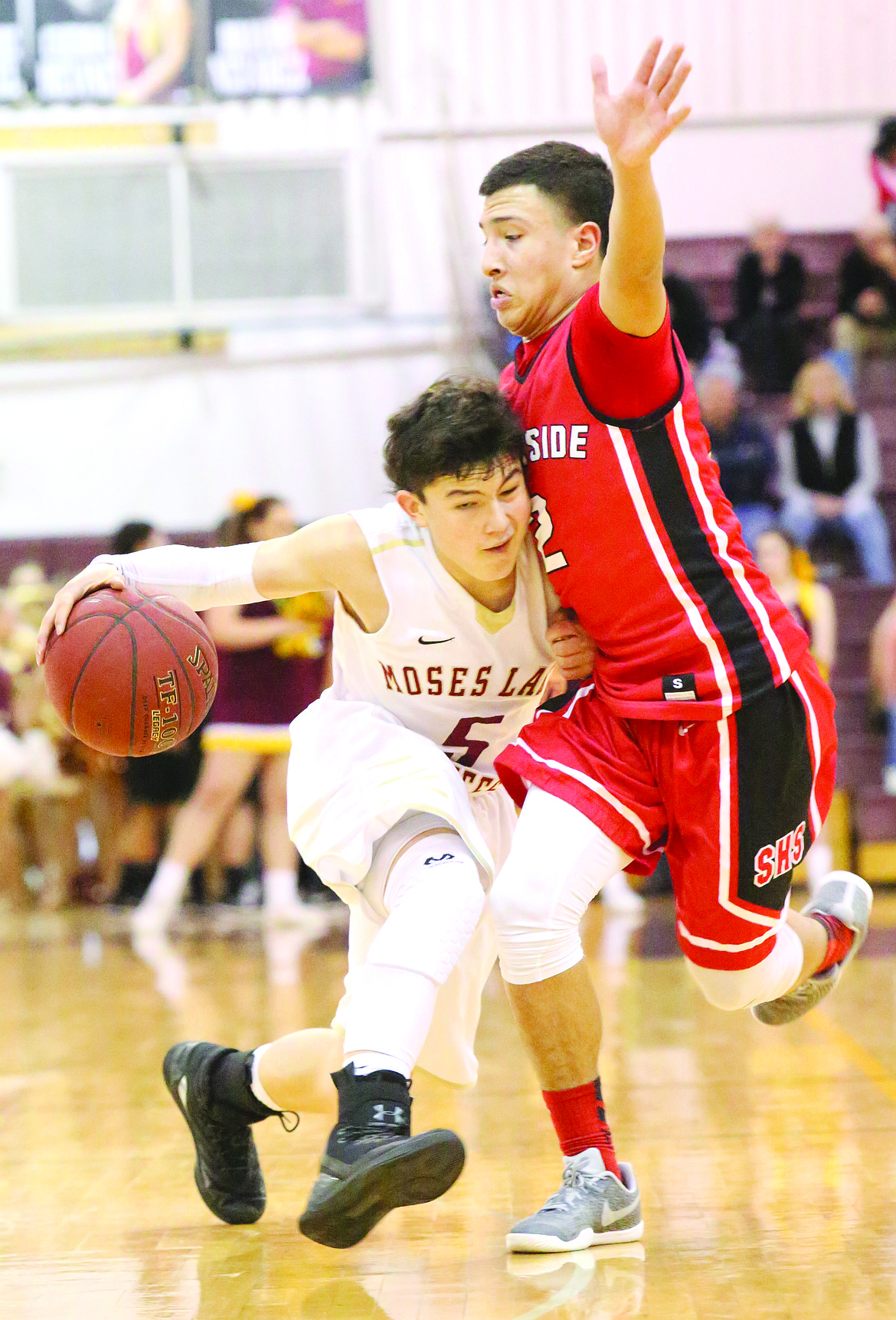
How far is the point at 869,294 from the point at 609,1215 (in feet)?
26.9

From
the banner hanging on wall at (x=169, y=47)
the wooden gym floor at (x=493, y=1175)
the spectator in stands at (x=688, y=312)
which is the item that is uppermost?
the banner hanging on wall at (x=169, y=47)

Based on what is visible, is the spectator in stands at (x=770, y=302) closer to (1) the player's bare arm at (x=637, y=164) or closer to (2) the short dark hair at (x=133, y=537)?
(2) the short dark hair at (x=133, y=537)

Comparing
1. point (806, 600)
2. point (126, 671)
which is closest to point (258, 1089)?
point (126, 671)

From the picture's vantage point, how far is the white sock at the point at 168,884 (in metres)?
7.14

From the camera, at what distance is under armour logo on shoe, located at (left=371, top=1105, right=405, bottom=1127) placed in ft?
7.64

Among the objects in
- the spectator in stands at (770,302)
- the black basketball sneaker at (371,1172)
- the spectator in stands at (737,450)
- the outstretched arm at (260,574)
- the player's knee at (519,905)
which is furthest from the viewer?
the spectator in stands at (770,302)

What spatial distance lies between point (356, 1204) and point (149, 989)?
3635mm

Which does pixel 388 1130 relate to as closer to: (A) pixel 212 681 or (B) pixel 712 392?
(A) pixel 212 681

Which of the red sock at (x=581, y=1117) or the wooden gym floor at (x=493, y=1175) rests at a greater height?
the red sock at (x=581, y=1117)

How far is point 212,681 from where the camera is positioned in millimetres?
2900

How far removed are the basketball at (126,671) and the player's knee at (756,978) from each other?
39.9 inches

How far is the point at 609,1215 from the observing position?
106 inches

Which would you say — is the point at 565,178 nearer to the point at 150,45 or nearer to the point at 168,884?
the point at 168,884

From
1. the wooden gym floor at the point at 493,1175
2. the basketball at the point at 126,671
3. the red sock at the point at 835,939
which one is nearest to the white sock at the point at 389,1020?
the wooden gym floor at the point at 493,1175
